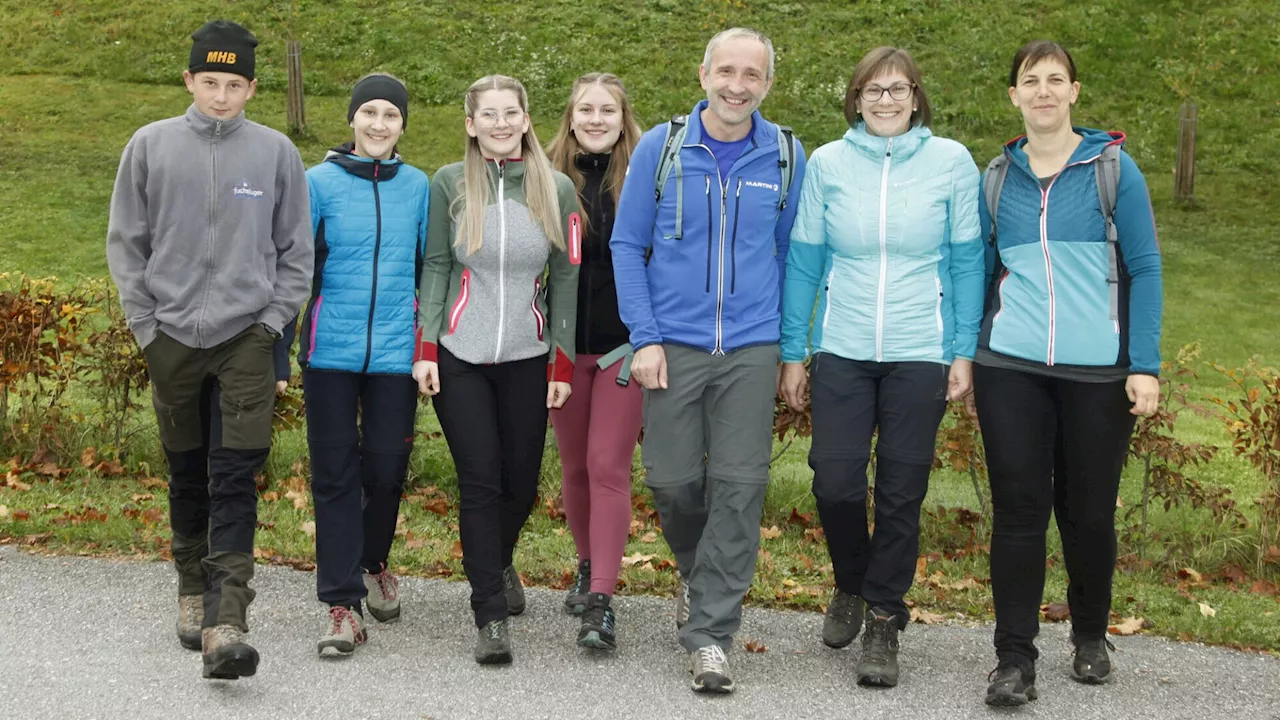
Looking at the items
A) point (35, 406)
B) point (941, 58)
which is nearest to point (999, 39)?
point (941, 58)

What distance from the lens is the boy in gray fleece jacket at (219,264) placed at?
4.88m

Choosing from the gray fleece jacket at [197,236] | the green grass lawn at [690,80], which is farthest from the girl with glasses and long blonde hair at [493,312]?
the green grass lawn at [690,80]

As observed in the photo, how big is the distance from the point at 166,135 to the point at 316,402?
1113 millimetres

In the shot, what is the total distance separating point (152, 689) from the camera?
4.67m

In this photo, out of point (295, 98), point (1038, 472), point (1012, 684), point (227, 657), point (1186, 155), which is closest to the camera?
point (227, 657)

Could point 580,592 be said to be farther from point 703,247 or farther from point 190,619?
point 703,247

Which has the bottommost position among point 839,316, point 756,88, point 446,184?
point 839,316

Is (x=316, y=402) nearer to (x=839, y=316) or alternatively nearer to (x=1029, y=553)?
(x=839, y=316)

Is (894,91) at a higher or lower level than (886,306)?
higher

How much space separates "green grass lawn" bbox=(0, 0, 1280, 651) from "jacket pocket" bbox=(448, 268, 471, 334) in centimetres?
447

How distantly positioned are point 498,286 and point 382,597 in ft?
4.61

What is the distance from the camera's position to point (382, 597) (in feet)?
18.3

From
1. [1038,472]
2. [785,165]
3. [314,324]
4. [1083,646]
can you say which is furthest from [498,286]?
[1083,646]

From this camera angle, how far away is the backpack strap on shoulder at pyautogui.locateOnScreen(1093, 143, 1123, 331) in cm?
470
